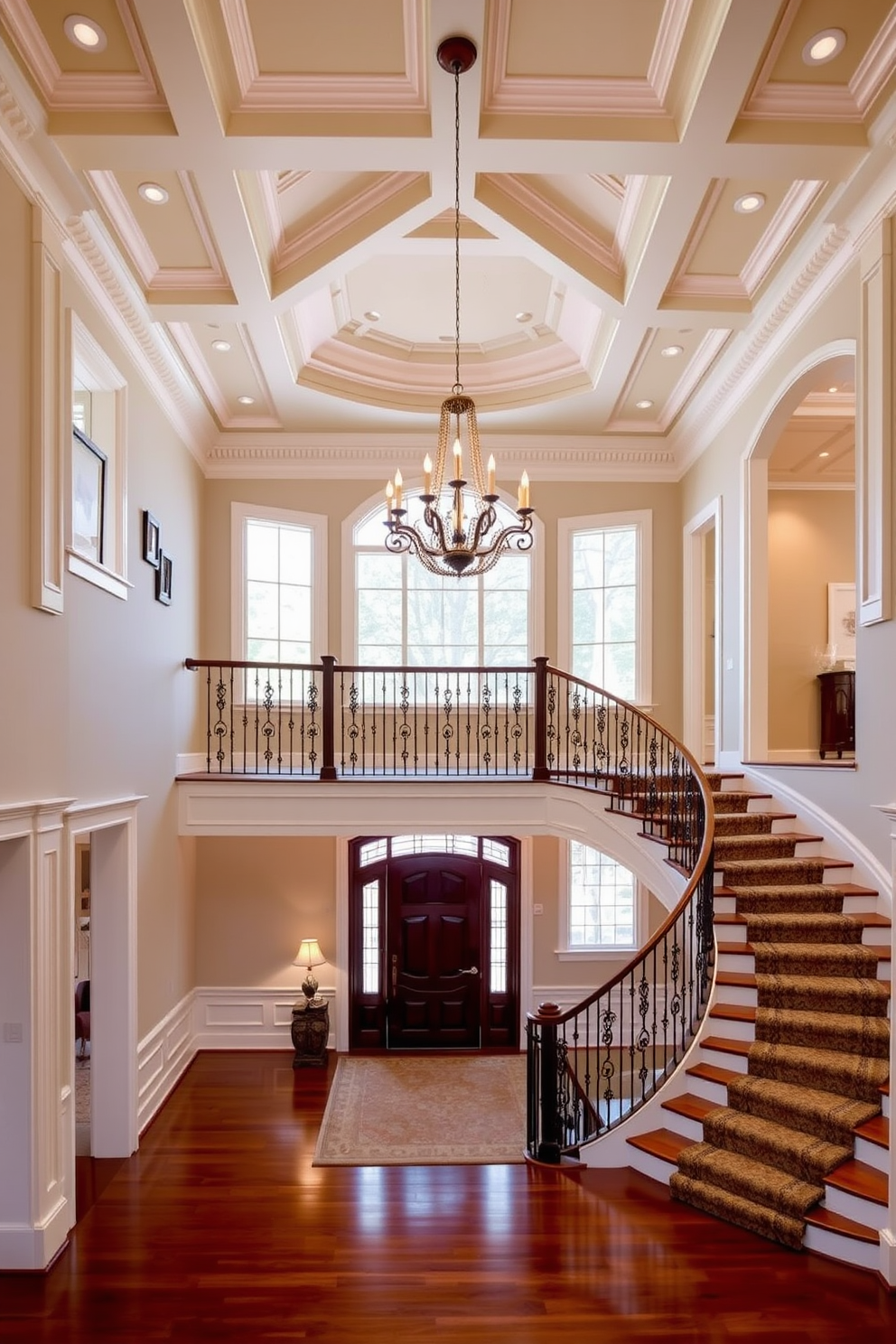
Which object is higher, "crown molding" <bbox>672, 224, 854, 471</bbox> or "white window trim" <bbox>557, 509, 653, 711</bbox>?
"crown molding" <bbox>672, 224, 854, 471</bbox>

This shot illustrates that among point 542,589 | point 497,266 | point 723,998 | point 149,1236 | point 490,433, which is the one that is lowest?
point 149,1236

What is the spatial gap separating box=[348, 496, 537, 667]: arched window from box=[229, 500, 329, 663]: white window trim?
15.5 inches

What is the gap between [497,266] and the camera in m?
7.27

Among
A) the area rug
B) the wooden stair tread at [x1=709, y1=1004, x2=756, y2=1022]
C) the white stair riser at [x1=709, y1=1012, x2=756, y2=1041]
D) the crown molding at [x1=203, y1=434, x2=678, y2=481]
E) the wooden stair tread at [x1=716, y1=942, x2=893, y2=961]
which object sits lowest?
the area rug

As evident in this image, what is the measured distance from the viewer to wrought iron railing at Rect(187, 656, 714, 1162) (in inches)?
230

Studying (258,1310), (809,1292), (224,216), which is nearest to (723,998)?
(809,1292)

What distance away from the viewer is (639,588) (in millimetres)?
9609

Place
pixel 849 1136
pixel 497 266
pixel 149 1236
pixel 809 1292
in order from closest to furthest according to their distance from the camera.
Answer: pixel 809 1292, pixel 849 1136, pixel 149 1236, pixel 497 266

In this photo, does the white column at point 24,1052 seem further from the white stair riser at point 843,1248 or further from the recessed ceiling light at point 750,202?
the recessed ceiling light at point 750,202

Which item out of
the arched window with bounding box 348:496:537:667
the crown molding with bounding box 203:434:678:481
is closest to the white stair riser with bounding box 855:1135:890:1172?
the arched window with bounding box 348:496:537:667

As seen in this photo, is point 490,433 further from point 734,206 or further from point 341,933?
point 341,933

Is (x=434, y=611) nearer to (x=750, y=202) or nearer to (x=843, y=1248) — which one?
(x=750, y=202)

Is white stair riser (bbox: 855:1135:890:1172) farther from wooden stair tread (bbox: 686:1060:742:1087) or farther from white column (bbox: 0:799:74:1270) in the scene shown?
white column (bbox: 0:799:74:1270)

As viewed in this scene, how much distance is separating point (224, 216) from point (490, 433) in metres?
4.52
